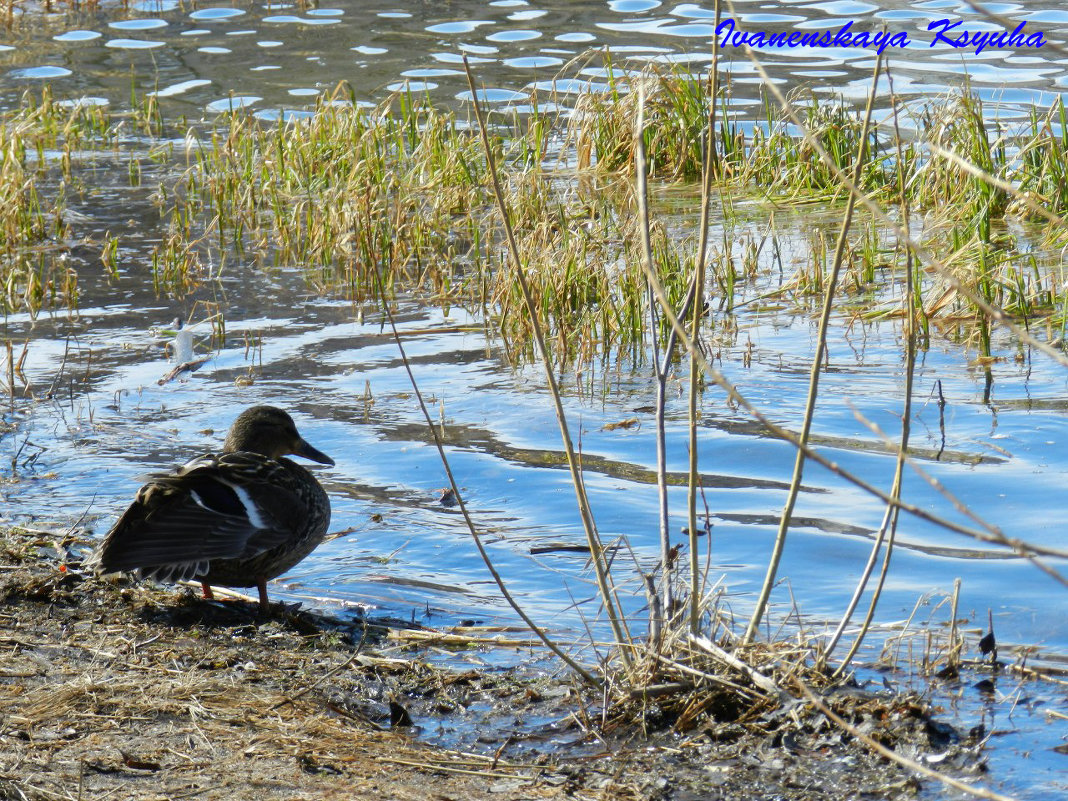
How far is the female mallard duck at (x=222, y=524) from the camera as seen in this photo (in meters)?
4.66

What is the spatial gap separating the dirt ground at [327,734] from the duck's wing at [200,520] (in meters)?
0.28

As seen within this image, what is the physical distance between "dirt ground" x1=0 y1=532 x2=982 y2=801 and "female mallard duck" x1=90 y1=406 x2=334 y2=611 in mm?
251

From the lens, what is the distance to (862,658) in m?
4.35

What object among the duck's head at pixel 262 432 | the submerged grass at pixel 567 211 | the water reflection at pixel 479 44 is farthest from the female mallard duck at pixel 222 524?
the water reflection at pixel 479 44

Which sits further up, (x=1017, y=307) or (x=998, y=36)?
(x=998, y=36)

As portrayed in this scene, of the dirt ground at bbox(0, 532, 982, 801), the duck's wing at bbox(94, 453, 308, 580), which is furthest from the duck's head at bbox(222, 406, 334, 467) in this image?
the dirt ground at bbox(0, 532, 982, 801)

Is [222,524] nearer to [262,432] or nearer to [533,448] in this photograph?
[262,432]

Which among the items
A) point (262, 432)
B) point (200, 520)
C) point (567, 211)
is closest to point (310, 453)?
point (262, 432)

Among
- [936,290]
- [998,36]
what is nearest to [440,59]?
[998,36]

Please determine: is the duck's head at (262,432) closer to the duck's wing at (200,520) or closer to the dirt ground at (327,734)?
the duck's wing at (200,520)

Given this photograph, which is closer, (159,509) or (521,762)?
(521,762)

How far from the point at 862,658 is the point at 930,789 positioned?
2.91 ft

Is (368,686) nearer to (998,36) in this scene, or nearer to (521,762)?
(521,762)

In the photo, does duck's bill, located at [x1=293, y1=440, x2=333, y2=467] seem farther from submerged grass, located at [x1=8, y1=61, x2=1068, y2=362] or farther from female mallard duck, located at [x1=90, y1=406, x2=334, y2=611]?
submerged grass, located at [x1=8, y1=61, x2=1068, y2=362]
